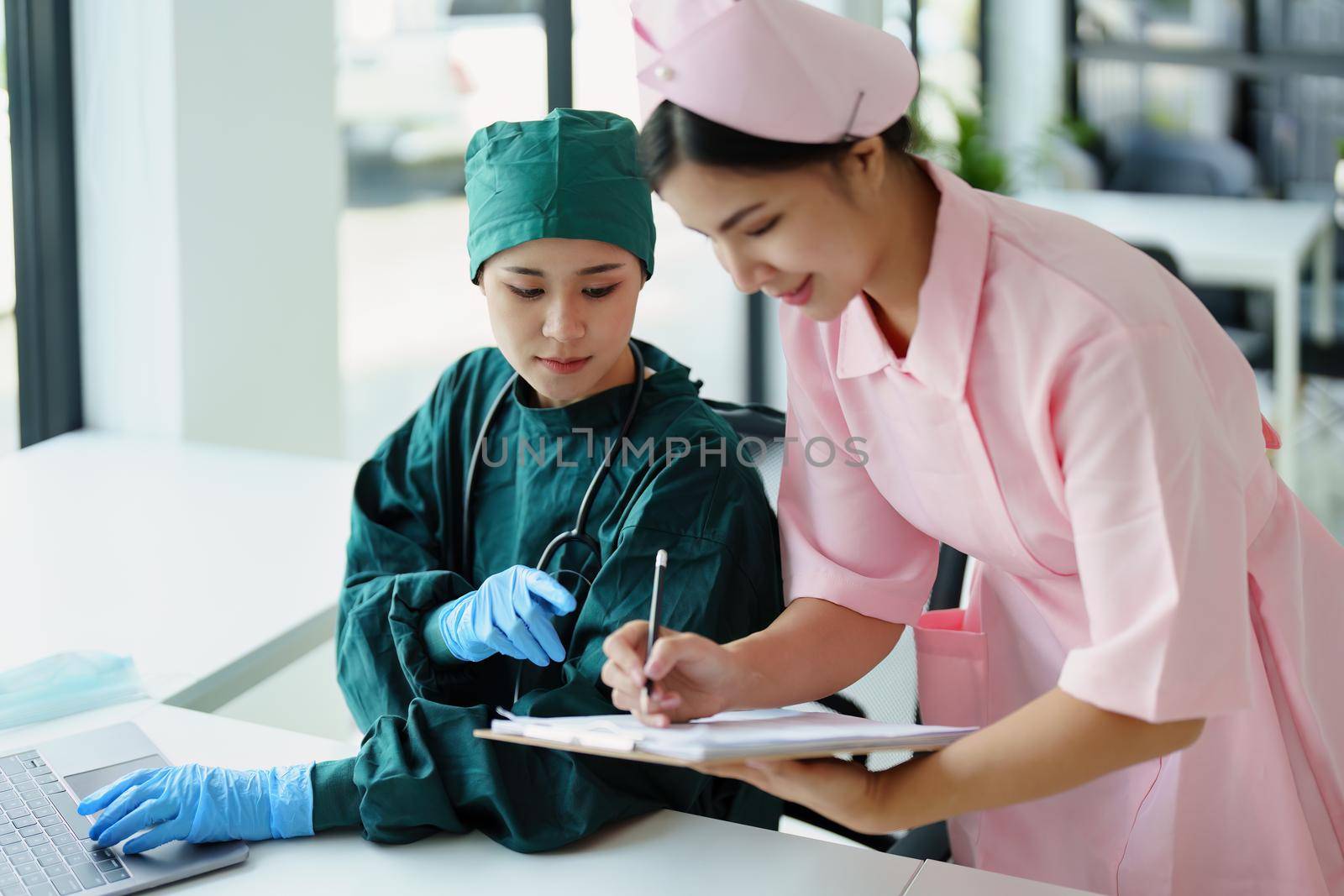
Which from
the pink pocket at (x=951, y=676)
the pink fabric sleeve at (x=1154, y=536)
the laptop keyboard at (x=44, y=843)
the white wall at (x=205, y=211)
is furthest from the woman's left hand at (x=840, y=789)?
the white wall at (x=205, y=211)

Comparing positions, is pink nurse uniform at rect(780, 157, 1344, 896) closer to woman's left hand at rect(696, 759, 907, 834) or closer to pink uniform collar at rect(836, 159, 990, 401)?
pink uniform collar at rect(836, 159, 990, 401)

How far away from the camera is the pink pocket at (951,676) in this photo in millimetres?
1325

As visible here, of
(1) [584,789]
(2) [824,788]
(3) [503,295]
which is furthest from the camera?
(3) [503,295]

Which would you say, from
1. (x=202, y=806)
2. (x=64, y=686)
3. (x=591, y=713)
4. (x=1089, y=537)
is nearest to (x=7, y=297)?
(x=64, y=686)

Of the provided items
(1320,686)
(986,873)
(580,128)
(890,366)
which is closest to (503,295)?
(580,128)

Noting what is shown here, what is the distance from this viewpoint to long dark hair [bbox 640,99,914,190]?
937mm

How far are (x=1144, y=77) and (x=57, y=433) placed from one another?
185 inches

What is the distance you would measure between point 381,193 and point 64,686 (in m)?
3.66

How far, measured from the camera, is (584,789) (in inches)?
45.8

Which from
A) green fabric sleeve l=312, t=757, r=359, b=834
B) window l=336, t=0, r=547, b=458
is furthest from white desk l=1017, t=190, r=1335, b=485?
green fabric sleeve l=312, t=757, r=359, b=834

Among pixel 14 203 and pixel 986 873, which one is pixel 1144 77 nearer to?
pixel 14 203

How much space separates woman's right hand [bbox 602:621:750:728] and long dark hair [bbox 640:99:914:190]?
1.20 ft

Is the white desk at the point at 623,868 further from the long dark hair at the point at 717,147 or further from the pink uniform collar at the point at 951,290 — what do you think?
the long dark hair at the point at 717,147

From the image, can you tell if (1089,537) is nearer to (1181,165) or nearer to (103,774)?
(103,774)
